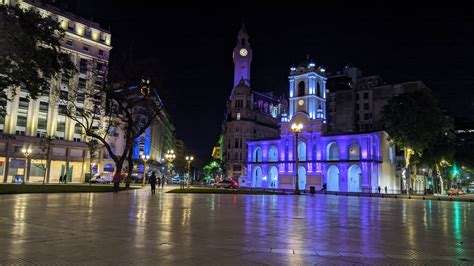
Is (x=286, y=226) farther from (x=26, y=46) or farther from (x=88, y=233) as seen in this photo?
(x=26, y=46)

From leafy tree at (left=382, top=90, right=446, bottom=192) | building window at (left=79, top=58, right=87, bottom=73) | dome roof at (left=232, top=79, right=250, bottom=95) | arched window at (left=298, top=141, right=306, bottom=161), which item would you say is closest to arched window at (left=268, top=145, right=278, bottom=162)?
arched window at (left=298, top=141, right=306, bottom=161)

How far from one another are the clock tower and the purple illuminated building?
2438 centimetres

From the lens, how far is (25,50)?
14.5 meters

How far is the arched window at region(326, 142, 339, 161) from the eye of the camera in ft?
229

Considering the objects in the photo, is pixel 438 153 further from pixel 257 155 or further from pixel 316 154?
pixel 257 155

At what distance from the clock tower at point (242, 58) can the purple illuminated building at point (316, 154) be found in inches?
960

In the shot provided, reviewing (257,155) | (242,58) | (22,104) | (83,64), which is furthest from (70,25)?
(257,155)

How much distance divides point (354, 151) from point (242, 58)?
4425 cm

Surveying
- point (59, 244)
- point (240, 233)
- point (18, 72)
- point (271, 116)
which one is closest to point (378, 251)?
point (240, 233)

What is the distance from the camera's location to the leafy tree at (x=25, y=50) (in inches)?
548

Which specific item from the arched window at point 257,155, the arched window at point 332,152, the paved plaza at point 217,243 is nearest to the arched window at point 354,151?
the arched window at point 332,152

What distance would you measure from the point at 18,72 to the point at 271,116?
9592 cm

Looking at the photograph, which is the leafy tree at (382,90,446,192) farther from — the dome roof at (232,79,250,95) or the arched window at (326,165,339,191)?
the dome roof at (232,79,250,95)

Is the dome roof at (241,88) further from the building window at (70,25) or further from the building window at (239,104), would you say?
the building window at (70,25)
